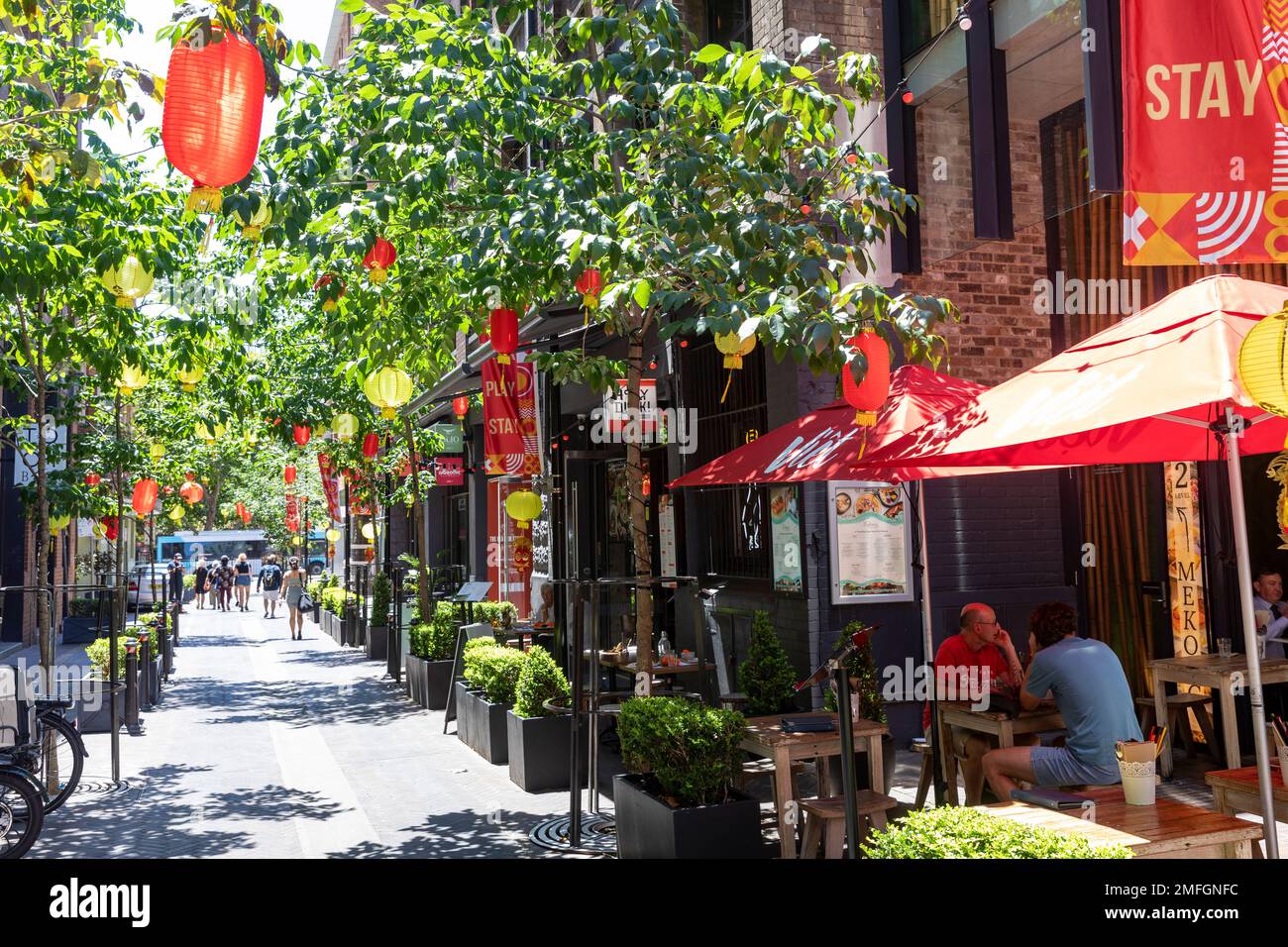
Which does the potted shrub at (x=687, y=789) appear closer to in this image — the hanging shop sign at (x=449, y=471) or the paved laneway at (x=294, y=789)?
the paved laneway at (x=294, y=789)

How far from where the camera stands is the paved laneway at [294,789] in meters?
7.70

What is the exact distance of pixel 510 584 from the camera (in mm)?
20656

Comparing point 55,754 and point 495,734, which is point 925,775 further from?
point 55,754

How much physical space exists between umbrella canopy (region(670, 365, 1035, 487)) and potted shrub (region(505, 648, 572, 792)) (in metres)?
2.24

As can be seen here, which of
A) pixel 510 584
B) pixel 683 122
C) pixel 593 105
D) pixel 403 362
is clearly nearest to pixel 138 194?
pixel 403 362

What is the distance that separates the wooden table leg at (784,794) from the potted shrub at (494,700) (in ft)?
13.4

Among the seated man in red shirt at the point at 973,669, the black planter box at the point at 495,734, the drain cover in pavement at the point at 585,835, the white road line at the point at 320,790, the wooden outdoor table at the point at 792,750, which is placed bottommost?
the drain cover in pavement at the point at 585,835

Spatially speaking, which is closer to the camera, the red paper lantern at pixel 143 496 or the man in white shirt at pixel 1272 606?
the man in white shirt at pixel 1272 606

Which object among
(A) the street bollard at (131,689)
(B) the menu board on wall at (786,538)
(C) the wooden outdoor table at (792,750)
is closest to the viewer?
(C) the wooden outdoor table at (792,750)

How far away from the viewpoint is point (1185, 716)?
385 inches

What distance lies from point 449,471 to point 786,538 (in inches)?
522

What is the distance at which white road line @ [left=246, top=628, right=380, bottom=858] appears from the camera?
302 inches

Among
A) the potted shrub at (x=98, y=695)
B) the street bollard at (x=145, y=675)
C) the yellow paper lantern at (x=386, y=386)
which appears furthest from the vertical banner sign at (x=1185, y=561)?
the street bollard at (x=145, y=675)

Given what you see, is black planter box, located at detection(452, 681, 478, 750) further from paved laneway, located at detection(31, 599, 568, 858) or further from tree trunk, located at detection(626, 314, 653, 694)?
tree trunk, located at detection(626, 314, 653, 694)
